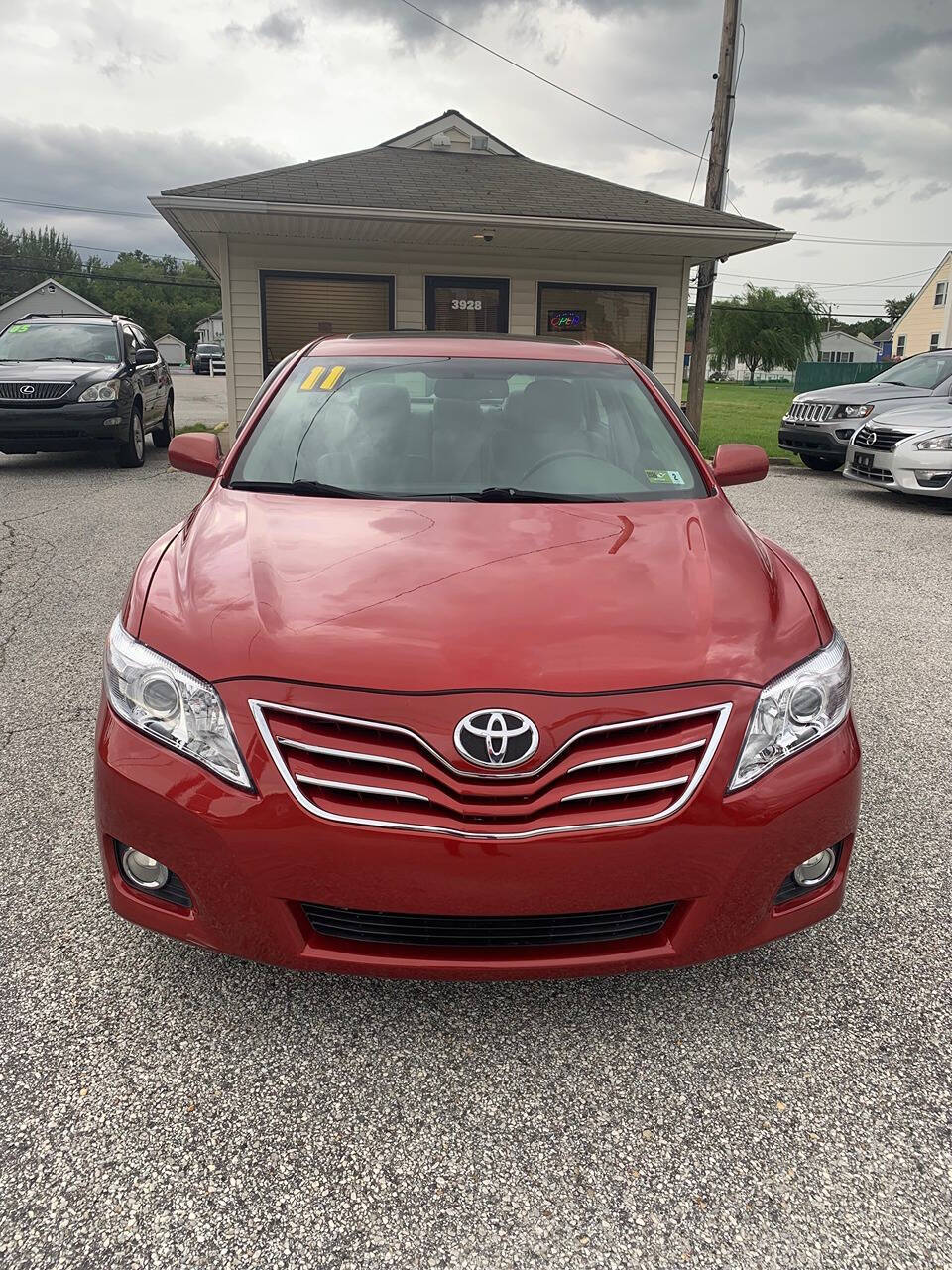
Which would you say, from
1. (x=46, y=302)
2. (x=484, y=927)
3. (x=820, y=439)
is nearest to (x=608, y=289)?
(x=820, y=439)

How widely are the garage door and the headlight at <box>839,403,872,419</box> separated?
615cm

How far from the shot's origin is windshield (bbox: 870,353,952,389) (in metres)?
11.7

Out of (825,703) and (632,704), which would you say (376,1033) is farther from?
(825,703)

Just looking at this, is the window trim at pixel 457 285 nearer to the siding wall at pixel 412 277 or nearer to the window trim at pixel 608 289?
the siding wall at pixel 412 277

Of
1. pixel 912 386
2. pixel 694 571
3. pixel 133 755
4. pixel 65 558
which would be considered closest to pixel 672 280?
pixel 912 386

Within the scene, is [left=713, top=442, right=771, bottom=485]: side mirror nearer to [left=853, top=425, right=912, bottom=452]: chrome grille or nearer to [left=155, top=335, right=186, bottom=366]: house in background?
[left=853, top=425, right=912, bottom=452]: chrome grille

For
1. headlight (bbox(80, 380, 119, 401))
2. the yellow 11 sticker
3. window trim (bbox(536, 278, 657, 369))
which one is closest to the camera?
the yellow 11 sticker

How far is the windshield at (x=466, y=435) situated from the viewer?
9.68 ft

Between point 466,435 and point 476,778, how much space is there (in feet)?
5.37

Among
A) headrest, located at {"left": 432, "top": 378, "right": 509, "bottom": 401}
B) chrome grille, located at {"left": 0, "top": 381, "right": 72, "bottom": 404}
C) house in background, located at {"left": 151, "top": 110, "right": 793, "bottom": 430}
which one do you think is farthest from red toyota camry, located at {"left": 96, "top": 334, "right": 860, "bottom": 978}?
house in background, located at {"left": 151, "top": 110, "right": 793, "bottom": 430}

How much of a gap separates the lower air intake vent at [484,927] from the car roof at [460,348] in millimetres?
2238

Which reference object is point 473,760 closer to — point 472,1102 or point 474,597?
point 474,597

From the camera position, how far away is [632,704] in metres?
1.91

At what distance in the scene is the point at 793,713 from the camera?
6.70ft
